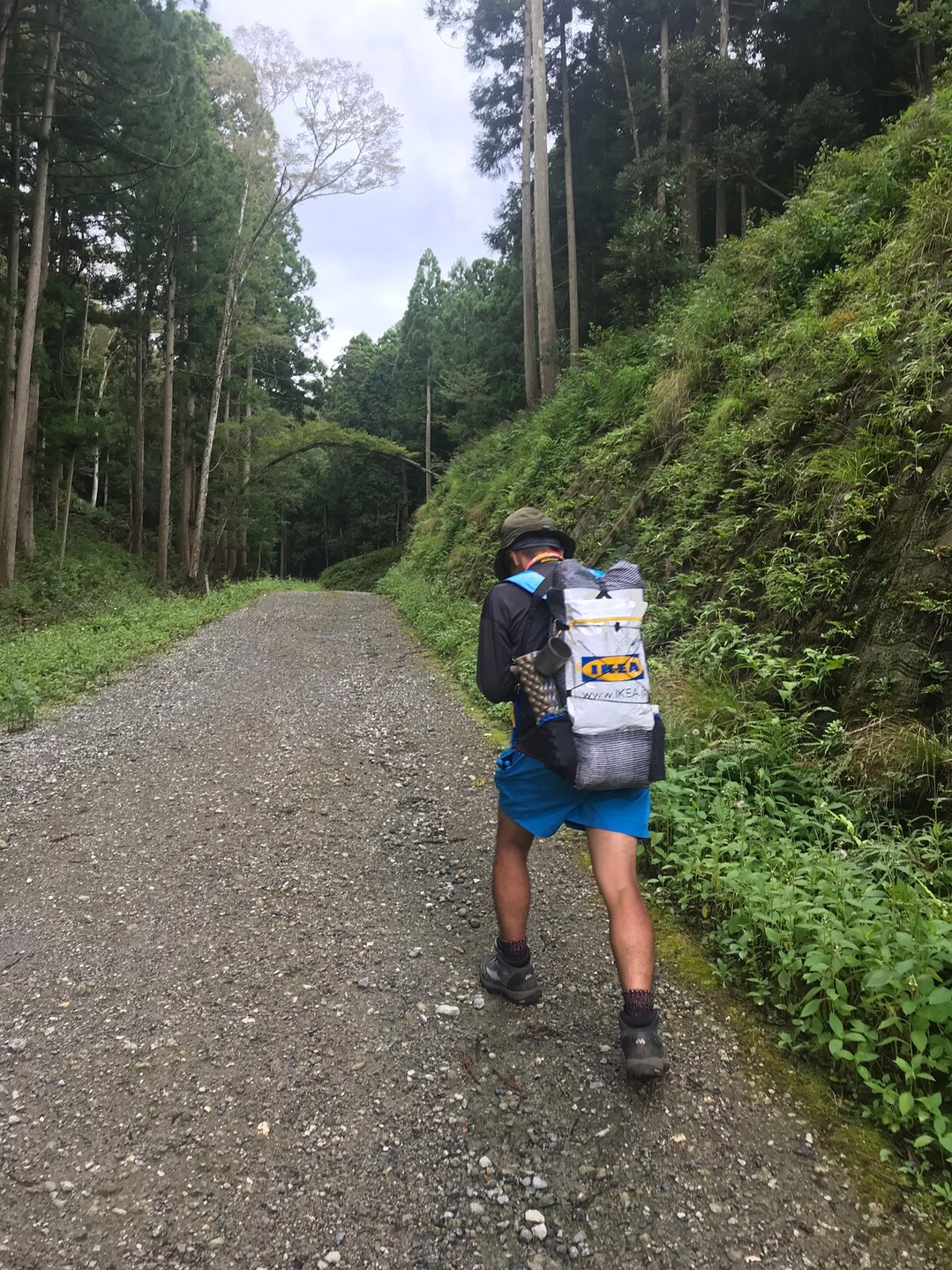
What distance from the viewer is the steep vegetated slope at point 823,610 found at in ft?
7.77

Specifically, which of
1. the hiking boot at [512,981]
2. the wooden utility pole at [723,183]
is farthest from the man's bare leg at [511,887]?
the wooden utility pole at [723,183]

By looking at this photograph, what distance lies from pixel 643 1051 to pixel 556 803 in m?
0.80

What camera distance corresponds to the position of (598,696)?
7.55 ft

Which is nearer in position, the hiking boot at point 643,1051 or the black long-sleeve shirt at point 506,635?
the hiking boot at point 643,1051

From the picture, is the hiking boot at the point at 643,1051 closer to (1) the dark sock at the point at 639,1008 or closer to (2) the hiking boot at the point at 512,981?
(1) the dark sock at the point at 639,1008

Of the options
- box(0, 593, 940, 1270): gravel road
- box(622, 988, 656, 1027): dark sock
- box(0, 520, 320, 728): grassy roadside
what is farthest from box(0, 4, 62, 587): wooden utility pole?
box(622, 988, 656, 1027): dark sock

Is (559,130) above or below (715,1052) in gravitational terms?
above

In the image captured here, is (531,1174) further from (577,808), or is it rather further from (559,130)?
(559,130)

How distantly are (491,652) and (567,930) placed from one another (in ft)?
4.67

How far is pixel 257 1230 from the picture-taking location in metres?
1.79

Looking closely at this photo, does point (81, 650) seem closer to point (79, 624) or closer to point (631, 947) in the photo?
point (79, 624)

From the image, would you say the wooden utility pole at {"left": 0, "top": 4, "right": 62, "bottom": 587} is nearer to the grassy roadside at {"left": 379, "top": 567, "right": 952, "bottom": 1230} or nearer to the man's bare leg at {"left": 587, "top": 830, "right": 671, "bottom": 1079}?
the grassy roadside at {"left": 379, "top": 567, "right": 952, "bottom": 1230}

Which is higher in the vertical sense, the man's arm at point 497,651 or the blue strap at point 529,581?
the blue strap at point 529,581

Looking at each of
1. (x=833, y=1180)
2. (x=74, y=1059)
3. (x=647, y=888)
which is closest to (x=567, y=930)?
(x=647, y=888)
